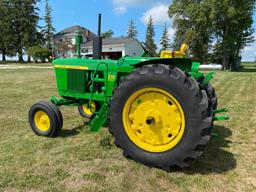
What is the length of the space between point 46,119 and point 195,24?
102 ft

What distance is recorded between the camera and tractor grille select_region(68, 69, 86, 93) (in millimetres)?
4465

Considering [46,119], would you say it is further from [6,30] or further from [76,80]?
[6,30]

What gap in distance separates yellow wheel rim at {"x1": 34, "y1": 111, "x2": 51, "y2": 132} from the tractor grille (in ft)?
2.18

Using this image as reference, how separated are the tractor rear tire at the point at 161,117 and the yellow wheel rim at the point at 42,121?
1.55 metres

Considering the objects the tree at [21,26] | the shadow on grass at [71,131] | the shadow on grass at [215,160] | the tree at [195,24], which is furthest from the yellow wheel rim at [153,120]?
the tree at [21,26]

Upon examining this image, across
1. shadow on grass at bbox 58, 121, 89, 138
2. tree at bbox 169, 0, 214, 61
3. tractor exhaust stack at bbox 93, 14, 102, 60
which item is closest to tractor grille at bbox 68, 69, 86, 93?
tractor exhaust stack at bbox 93, 14, 102, 60

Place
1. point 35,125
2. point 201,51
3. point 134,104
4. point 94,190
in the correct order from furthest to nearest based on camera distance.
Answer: point 201,51
point 35,125
point 134,104
point 94,190

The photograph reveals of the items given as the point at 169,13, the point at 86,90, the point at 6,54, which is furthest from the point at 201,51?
the point at 6,54

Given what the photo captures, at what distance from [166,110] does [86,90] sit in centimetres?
184

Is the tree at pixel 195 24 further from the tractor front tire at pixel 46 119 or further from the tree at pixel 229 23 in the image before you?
the tractor front tire at pixel 46 119

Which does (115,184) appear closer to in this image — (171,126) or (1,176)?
(171,126)

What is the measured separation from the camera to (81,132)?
462 centimetres

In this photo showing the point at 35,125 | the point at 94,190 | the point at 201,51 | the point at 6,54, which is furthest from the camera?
the point at 6,54

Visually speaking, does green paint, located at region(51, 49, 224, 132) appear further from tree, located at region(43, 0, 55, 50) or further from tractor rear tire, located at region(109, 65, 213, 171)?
tree, located at region(43, 0, 55, 50)
